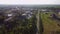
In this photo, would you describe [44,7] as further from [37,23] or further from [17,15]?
[17,15]

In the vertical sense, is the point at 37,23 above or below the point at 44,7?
below

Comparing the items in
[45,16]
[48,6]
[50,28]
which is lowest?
[50,28]

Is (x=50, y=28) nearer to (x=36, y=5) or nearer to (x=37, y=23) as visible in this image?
(x=37, y=23)
